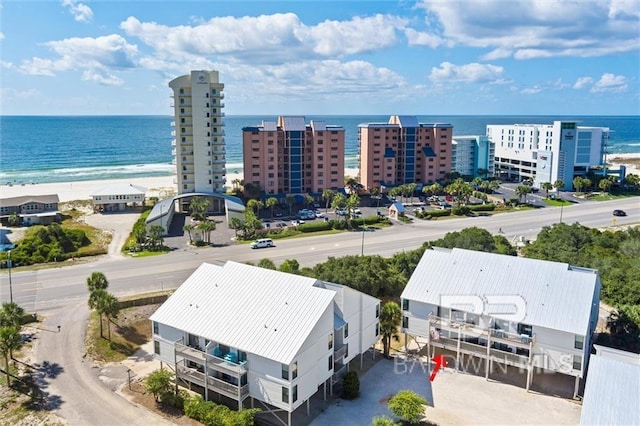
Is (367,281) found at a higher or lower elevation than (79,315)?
higher

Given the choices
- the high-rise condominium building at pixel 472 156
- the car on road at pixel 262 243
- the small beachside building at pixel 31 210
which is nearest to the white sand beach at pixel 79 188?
the small beachside building at pixel 31 210

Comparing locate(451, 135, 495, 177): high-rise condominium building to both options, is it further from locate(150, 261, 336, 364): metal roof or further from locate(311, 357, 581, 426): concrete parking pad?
locate(150, 261, 336, 364): metal roof

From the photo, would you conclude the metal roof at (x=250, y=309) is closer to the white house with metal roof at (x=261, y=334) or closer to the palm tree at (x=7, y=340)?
the white house with metal roof at (x=261, y=334)

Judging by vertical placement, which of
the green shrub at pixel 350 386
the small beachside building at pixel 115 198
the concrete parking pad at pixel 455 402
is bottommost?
the concrete parking pad at pixel 455 402

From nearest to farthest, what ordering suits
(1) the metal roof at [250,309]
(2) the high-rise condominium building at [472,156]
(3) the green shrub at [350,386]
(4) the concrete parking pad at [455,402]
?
(1) the metal roof at [250,309] < (4) the concrete parking pad at [455,402] < (3) the green shrub at [350,386] < (2) the high-rise condominium building at [472,156]

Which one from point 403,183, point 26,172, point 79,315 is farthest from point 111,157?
point 79,315

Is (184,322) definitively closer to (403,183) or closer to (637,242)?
(637,242)

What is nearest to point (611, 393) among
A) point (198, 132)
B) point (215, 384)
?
point (215, 384)

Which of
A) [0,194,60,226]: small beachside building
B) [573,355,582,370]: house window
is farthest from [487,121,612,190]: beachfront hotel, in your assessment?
[0,194,60,226]: small beachside building
